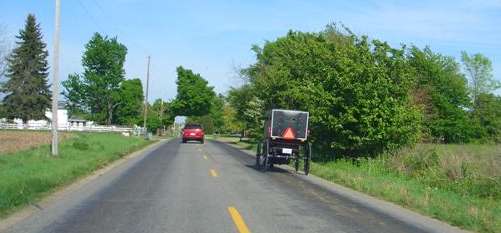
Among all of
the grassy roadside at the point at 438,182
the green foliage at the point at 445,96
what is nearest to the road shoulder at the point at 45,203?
the grassy roadside at the point at 438,182

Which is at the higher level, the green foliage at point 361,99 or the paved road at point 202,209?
the green foliage at point 361,99

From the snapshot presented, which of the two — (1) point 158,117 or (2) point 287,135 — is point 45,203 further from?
(1) point 158,117

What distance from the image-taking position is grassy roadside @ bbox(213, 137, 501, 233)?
12.3 metres

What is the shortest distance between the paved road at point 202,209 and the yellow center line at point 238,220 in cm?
2

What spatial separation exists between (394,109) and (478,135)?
52.7 metres

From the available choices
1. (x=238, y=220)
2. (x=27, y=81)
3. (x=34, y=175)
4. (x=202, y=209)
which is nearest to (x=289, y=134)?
(x=34, y=175)

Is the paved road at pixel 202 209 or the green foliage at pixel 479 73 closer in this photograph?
the paved road at pixel 202 209

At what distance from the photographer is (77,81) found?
10675 centimetres

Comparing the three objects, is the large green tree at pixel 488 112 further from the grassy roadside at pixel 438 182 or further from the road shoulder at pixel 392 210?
the road shoulder at pixel 392 210

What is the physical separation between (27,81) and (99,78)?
961 inches

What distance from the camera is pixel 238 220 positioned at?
1052 centimetres

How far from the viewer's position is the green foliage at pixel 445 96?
69.6 metres

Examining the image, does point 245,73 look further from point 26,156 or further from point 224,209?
point 224,209

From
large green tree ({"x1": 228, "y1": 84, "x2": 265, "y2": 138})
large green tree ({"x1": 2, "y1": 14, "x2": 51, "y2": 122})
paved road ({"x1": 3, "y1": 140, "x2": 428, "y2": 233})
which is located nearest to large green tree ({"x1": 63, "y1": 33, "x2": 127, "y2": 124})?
large green tree ({"x1": 2, "y1": 14, "x2": 51, "y2": 122})
